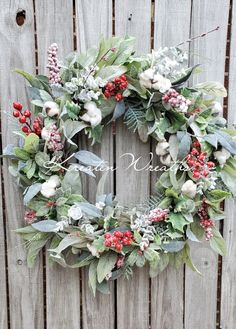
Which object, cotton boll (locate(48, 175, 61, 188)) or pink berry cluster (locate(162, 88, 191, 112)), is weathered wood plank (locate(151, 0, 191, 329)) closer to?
pink berry cluster (locate(162, 88, 191, 112))

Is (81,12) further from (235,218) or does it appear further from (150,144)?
(235,218)

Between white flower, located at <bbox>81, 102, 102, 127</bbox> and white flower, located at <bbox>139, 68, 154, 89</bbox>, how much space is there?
5.6 inches

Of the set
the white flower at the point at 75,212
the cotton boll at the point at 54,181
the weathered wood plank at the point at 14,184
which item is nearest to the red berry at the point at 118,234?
the white flower at the point at 75,212

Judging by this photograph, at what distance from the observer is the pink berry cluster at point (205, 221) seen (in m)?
1.26

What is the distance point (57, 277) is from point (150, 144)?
495 mm

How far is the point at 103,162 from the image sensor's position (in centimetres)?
126

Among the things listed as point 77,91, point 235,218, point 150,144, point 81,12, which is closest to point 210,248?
point 235,218

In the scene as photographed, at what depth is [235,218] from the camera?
1.41 m

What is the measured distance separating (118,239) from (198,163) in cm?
29

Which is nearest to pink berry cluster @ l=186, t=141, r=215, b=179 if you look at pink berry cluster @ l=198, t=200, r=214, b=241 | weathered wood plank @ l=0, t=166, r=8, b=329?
pink berry cluster @ l=198, t=200, r=214, b=241

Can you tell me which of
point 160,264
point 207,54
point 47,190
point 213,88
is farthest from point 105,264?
point 207,54

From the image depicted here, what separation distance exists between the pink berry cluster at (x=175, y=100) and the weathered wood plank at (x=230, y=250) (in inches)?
8.8

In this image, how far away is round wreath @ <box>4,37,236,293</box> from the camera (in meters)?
1.20

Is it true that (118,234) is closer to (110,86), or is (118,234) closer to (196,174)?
(196,174)
